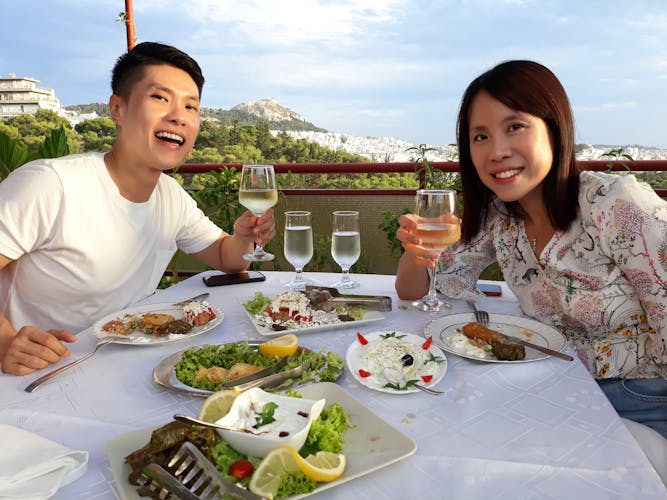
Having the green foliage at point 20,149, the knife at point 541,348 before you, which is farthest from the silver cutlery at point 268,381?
the green foliage at point 20,149

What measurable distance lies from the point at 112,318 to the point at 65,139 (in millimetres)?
3944

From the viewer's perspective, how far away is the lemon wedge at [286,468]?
73 centimetres

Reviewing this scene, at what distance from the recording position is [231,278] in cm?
215

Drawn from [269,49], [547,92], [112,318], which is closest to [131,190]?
[112,318]

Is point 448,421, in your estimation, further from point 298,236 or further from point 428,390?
point 298,236

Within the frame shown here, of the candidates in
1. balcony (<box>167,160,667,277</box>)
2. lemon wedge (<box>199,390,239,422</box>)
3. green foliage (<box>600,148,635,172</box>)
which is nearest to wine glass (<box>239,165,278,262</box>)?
lemon wedge (<box>199,390,239,422</box>)

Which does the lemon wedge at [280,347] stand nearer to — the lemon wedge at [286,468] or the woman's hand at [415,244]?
the lemon wedge at [286,468]

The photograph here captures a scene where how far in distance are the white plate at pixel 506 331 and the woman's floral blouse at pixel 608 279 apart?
0.27m

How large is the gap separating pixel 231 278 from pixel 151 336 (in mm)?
725

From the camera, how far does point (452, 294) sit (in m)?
1.92

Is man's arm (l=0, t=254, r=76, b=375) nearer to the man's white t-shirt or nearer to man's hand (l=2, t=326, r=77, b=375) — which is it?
man's hand (l=2, t=326, r=77, b=375)

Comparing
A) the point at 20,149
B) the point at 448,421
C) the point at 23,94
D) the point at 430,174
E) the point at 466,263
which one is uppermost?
the point at 23,94

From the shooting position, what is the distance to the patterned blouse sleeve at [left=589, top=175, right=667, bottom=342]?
1.49 meters

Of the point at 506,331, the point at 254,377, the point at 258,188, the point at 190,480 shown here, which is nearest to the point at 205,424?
the point at 190,480
